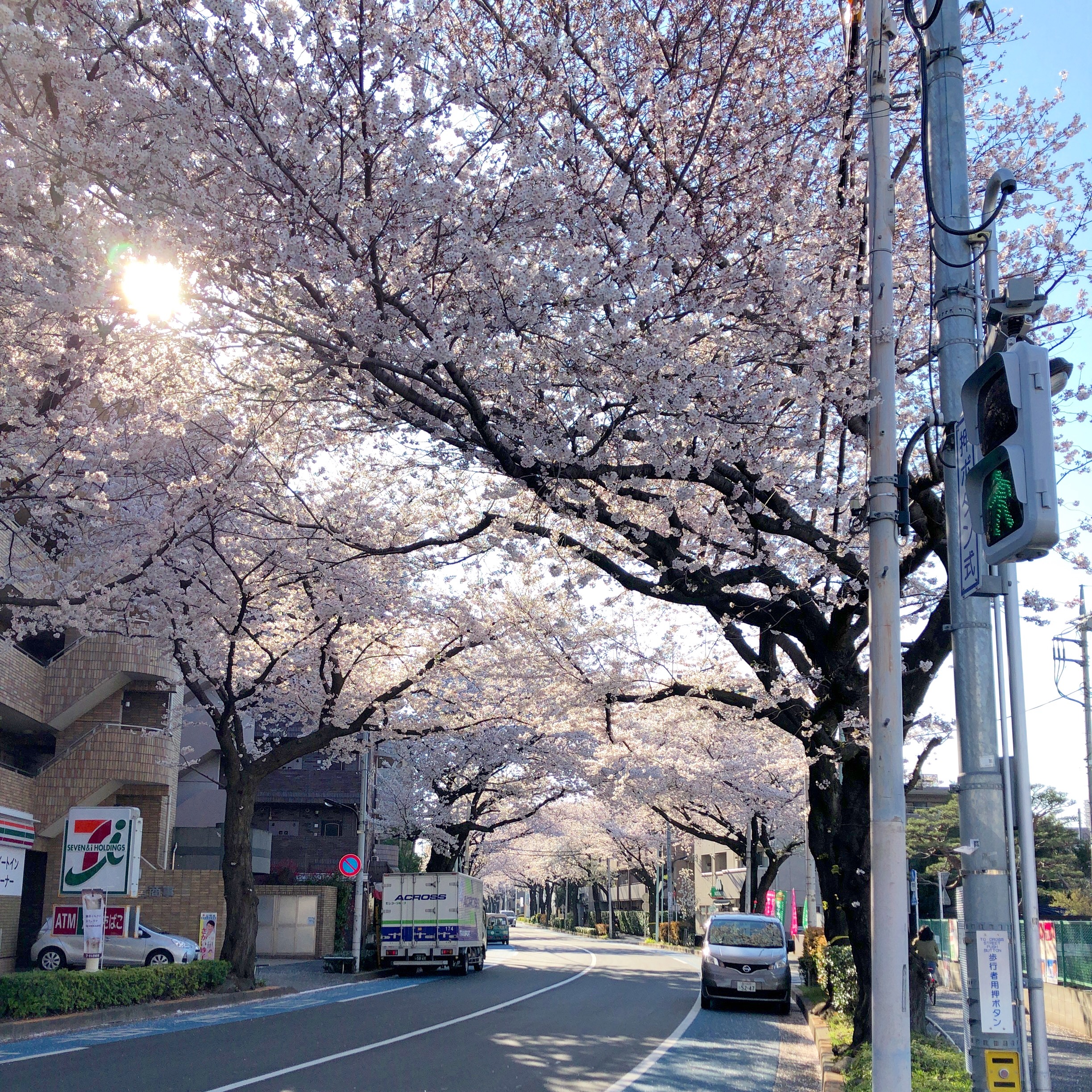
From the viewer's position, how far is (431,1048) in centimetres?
1343

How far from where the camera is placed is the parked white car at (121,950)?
25406mm

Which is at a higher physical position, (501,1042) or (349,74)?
(349,74)

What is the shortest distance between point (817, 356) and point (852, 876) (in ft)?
20.7

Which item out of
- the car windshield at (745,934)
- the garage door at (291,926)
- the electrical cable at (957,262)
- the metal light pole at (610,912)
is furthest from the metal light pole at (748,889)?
the metal light pole at (610,912)

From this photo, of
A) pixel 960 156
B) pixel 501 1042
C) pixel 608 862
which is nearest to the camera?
pixel 960 156

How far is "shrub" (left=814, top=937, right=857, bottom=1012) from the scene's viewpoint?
46.3ft

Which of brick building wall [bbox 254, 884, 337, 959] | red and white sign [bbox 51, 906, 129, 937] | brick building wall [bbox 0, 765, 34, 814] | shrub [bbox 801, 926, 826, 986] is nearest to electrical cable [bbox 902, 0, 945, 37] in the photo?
shrub [bbox 801, 926, 826, 986]

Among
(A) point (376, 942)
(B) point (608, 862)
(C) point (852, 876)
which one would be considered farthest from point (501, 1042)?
(B) point (608, 862)

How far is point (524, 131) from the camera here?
8.80m

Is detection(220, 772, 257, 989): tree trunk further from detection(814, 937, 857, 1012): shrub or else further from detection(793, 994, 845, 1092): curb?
detection(814, 937, 857, 1012): shrub

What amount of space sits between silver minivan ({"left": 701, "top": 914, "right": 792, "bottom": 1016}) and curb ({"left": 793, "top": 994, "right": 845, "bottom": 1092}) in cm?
72

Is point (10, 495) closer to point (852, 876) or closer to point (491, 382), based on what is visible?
point (491, 382)

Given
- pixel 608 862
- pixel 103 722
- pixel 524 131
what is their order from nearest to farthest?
1. pixel 524 131
2. pixel 103 722
3. pixel 608 862

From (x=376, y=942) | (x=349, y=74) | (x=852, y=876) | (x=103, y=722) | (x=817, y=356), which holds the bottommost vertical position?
(x=376, y=942)
